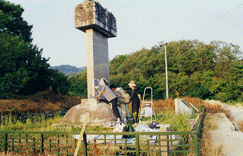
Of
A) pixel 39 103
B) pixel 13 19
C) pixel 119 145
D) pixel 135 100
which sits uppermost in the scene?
pixel 13 19

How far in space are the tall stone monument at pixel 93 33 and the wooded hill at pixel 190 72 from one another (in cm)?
2049

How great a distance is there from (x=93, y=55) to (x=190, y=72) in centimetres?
2870

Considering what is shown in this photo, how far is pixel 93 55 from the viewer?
8.27 meters

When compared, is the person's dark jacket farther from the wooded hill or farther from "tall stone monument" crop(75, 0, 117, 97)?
the wooded hill

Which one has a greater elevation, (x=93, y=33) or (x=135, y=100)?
(x=93, y=33)

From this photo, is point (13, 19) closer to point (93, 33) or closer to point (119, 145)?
point (93, 33)

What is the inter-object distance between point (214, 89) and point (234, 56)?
7.76m

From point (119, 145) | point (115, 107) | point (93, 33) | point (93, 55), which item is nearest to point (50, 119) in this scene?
point (115, 107)

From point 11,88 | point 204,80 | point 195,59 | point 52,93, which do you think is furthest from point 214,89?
point 11,88

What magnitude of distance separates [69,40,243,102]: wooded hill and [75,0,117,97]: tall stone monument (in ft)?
67.2

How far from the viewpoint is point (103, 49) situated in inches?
361

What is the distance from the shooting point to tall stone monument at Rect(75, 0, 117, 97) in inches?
323

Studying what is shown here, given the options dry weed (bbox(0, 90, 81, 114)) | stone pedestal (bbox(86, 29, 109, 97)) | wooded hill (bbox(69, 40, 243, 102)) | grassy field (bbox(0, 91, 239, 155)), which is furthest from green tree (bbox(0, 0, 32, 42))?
wooded hill (bbox(69, 40, 243, 102))

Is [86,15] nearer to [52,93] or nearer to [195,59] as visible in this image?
[52,93]
